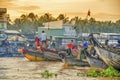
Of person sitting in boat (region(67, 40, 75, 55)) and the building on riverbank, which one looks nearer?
the building on riverbank

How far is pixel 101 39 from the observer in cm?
1007

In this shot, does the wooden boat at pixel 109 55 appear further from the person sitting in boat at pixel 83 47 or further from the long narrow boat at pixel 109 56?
the person sitting in boat at pixel 83 47

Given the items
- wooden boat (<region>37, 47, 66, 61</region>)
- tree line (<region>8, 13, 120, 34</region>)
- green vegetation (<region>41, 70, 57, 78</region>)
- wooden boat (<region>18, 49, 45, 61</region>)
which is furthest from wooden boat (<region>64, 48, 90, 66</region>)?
wooden boat (<region>18, 49, 45, 61</region>)

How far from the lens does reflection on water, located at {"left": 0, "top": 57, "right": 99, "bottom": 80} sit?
8.06 meters

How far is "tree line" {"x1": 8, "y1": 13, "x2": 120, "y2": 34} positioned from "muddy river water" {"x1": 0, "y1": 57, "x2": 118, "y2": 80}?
84 centimetres

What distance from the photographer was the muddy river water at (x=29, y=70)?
8039mm

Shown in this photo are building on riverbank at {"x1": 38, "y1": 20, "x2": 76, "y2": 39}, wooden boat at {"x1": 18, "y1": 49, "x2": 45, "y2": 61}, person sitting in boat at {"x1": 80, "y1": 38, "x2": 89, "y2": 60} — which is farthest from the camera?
wooden boat at {"x1": 18, "y1": 49, "x2": 45, "y2": 61}

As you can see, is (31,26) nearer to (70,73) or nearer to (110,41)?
(110,41)

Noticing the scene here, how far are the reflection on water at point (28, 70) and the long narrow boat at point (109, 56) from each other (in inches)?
21.3

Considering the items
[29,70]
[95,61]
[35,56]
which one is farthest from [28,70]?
[35,56]

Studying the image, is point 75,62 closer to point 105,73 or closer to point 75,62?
point 75,62

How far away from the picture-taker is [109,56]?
8.50m

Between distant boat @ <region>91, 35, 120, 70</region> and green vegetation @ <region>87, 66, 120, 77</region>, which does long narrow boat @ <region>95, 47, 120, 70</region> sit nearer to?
distant boat @ <region>91, 35, 120, 70</region>

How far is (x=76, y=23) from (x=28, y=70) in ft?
5.88
